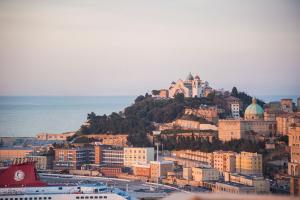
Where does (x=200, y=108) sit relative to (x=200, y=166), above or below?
above

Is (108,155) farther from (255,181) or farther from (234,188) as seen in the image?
(234,188)

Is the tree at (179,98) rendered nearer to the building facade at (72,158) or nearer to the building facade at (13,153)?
the building facade at (72,158)

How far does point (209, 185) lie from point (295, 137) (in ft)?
6.69

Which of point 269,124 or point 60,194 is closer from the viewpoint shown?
point 60,194

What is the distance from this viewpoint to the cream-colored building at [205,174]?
47.2 feet

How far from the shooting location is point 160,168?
15.5 m

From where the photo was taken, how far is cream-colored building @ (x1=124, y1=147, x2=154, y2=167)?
16.8 m

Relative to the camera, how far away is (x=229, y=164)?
15117 mm

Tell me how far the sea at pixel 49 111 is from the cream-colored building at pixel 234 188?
661 cm

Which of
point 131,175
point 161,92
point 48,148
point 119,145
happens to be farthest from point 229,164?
point 161,92

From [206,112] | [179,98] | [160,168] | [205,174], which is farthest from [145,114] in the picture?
[205,174]

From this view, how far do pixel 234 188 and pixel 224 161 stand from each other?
118 inches

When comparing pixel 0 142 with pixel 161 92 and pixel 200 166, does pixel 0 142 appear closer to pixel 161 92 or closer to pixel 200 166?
pixel 161 92

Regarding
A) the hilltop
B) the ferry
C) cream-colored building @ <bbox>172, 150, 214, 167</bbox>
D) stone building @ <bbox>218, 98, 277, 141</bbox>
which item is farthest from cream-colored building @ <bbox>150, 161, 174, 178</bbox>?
the ferry
